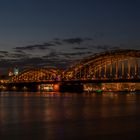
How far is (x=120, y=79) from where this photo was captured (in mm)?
87688

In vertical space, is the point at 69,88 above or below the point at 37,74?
below

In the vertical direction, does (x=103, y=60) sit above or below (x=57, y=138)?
above

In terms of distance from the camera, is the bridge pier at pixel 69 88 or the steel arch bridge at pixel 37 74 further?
the steel arch bridge at pixel 37 74

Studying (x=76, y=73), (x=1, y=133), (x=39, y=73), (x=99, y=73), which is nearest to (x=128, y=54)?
(x=99, y=73)

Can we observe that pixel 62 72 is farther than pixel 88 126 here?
Yes

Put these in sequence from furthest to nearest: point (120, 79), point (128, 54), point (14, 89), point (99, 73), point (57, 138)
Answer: point (14, 89) → point (99, 73) → point (128, 54) → point (120, 79) → point (57, 138)

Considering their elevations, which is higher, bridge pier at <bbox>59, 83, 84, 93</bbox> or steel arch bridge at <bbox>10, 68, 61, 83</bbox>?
steel arch bridge at <bbox>10, 68, 61, 83</bbox>

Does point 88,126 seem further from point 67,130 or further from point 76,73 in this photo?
point 76,73

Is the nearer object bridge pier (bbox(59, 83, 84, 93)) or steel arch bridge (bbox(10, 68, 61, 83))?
bridge pier (bbox(59, 83, 84, 93))

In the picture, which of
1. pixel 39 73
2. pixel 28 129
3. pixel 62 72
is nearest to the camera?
pixel 28 129

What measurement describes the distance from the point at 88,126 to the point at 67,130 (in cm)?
253

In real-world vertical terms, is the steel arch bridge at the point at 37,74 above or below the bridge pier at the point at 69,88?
above

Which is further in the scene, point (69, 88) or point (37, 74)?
point (37, 74)

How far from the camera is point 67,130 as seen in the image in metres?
24.7
